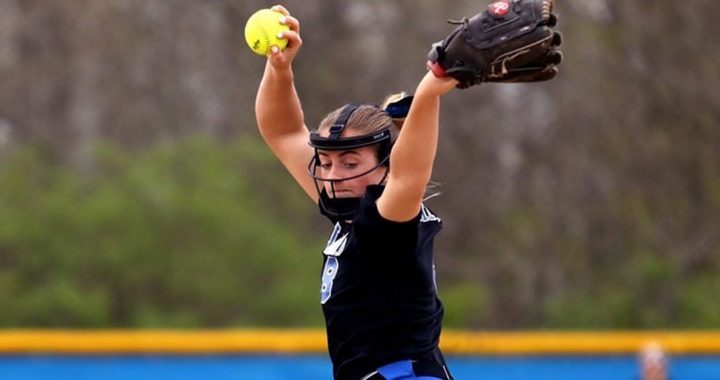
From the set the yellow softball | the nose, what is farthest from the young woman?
the yellow softball

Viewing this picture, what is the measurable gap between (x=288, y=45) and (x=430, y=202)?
25.2ft

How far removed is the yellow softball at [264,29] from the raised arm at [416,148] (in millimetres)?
715

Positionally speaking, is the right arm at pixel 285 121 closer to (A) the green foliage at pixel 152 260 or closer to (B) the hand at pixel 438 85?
(B) the hand at pixel 438 85

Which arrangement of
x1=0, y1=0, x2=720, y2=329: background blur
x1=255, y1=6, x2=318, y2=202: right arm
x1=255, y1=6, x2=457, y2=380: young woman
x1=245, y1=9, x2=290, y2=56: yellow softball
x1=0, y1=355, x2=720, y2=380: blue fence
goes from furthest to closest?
x1=0, y1=0, x2=720, y2=329: background blur
x1=0, y1=355, x2=720, y2=380: blue fence
x1=255, y1=6, x2=318, y2=202: right arm
x1=245, y1=9, x2=290, y2=56: yellow softball
x1=255, y1=6, x2=457, y2=380: young woman

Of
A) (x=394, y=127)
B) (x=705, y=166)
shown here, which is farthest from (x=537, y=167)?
(x=394, y=127)

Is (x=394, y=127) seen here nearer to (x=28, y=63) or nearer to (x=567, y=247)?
(x=567, y=247)

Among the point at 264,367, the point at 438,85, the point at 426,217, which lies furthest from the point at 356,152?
the point at 264,367

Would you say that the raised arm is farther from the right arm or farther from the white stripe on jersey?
the right arm

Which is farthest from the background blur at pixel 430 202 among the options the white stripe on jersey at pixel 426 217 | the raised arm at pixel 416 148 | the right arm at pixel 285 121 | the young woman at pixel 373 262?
the raised arm at pixel 416 148

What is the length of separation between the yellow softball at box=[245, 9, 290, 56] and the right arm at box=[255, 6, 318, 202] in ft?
0.57

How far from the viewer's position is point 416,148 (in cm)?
343

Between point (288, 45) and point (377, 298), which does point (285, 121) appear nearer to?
point (288, 45)

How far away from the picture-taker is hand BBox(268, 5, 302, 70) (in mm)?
4051

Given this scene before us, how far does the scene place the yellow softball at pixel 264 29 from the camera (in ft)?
13.0
